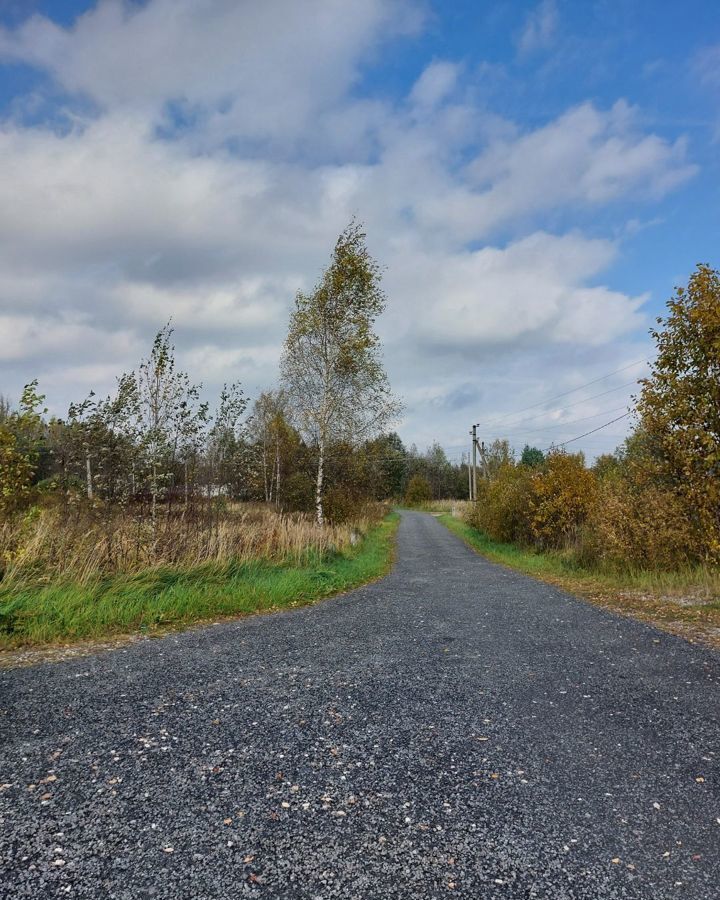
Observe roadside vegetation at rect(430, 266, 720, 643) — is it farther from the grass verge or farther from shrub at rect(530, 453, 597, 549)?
shrub at rect(530, 453, 597, 549)

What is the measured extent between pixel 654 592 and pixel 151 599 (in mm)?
8387

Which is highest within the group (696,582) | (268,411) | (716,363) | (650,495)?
(268,411)

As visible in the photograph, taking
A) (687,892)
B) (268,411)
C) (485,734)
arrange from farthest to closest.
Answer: (268,411) < (485,734) < (687,892)

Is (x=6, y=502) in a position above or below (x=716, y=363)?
below

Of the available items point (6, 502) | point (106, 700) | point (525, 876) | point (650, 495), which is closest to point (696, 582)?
point (650, 495)

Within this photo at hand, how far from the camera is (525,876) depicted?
2316 millimetres

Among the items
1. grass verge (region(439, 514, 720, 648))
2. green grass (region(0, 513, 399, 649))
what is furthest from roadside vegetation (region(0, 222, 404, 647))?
grass verge (region(439, 514, 720, 648))

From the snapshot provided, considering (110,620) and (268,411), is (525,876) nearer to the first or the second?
(110,620)

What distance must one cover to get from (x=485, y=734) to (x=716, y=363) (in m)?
7.90

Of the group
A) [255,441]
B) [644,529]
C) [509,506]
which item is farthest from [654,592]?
[255,441]

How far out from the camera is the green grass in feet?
20.6

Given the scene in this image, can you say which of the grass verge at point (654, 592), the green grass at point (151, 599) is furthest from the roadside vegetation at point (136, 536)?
the grass verge at point (654, 592)

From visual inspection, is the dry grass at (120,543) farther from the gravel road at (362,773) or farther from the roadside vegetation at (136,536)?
the gravel road at (362,773)

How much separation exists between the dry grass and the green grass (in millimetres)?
298
